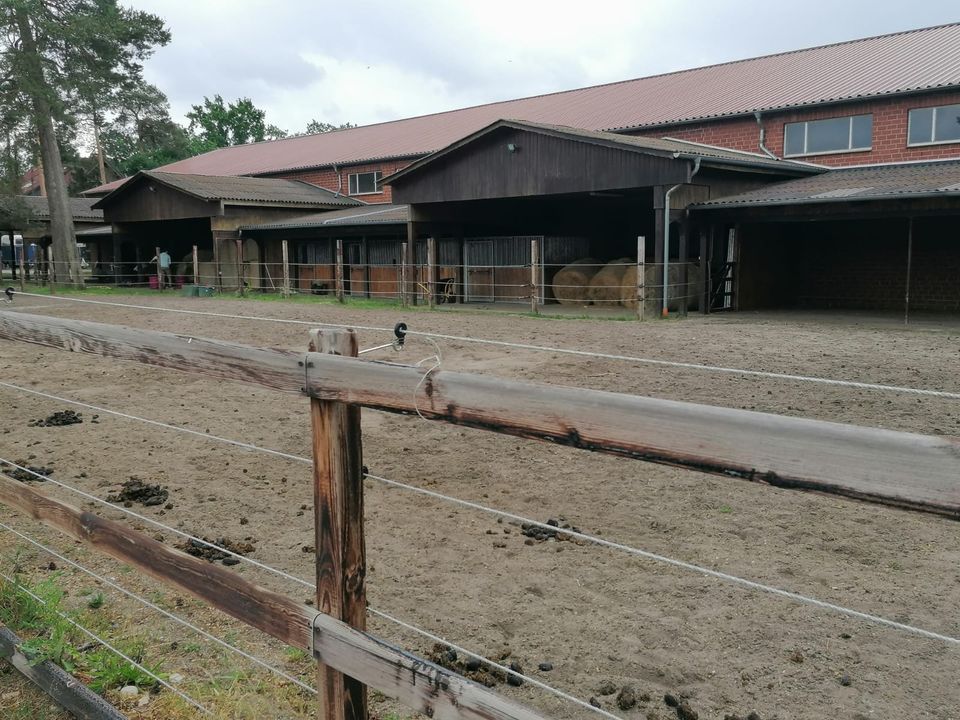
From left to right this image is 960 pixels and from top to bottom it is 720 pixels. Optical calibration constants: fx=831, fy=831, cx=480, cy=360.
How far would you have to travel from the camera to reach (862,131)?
72.6 ft

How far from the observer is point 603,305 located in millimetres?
20484

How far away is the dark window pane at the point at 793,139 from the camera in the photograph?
2325 centimetres

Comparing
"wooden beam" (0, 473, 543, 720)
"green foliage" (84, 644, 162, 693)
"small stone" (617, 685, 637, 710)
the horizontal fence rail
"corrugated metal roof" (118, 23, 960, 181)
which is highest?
"corrugated metal roof" (118, 23, 960, 181)

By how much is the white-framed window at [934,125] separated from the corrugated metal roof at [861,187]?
3.51ft

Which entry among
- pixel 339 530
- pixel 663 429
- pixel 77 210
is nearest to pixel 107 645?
pixel 339 530

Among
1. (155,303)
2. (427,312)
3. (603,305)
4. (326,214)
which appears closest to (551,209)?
(603,305)

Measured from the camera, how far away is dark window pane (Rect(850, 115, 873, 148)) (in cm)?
2192

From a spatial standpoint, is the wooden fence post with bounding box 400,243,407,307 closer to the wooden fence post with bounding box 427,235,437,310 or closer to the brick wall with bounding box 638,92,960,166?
the wooden fence post with bounding box 427,235,437,310

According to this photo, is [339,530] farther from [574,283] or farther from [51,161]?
[51,161]

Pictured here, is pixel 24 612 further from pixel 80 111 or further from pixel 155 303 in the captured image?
pixel 80 111

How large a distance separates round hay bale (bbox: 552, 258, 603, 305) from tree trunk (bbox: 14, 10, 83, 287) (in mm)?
18770

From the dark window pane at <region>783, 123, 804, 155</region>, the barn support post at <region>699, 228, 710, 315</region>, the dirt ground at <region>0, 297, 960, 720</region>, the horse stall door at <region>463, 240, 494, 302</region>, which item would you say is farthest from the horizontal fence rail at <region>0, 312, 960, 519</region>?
the dark window pane at <region>783, 123, 804, 155</region>

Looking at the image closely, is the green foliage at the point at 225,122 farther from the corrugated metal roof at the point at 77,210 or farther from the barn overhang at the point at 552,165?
the barn overhang at the point at 552,165

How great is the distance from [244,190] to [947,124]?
23.0 metres
